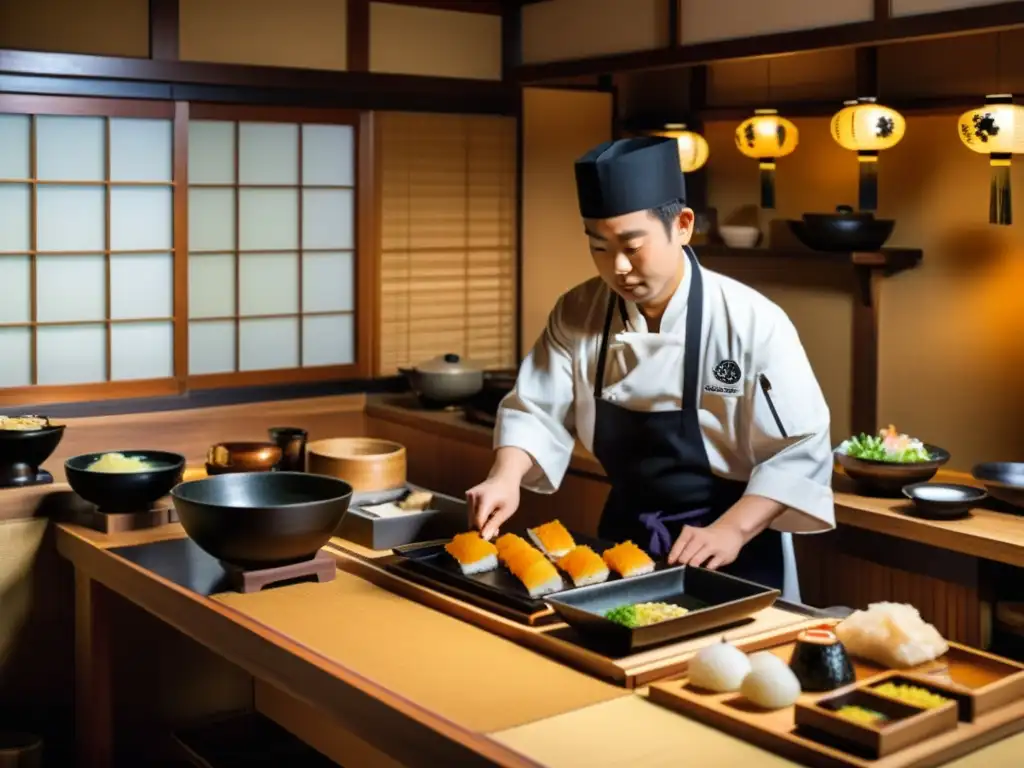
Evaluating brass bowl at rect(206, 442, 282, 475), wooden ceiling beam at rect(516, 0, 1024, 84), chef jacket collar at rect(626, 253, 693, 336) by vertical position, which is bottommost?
brass bowl at rect(206, 442, 282, 475)

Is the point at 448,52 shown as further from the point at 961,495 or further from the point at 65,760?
the point at 65,760

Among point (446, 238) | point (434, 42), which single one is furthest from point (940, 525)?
point (434, 42)

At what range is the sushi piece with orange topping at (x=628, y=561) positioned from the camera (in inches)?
106

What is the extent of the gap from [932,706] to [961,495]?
7.64 feet

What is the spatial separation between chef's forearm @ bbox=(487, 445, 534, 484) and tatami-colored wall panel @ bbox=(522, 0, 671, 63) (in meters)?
2.95

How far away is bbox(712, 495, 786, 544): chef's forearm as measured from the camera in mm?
2961

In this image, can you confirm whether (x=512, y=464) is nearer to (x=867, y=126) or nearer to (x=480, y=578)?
(x=480, y=578)

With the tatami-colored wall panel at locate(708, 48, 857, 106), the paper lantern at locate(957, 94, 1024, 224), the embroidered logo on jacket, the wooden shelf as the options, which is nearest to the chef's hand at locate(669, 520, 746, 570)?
the embroidered logo on jacket

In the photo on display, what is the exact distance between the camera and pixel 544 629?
2535mm

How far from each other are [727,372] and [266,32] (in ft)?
11.7

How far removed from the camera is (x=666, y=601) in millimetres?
2650

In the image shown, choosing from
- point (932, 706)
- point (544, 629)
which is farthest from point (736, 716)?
point (544, 629)

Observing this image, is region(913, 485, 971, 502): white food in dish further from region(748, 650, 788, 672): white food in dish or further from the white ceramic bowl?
the white ceramic bowl

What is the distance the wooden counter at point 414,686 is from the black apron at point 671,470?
76 centimetres
